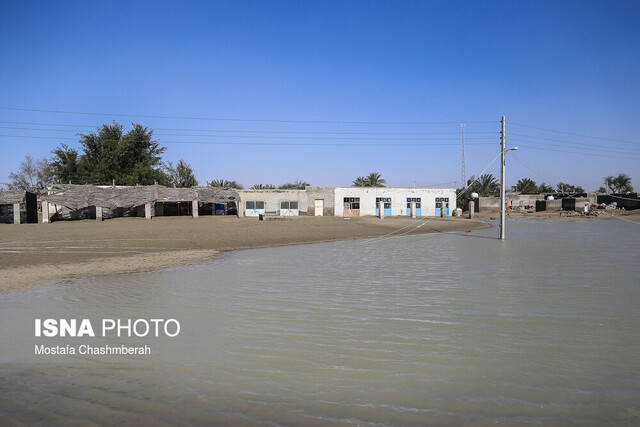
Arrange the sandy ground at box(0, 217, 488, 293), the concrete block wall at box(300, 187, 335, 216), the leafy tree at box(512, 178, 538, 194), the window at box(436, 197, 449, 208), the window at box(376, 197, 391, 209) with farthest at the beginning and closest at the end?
the leafy tree at box(512, 178, 538, 194) < the window at box(436, 197, 449, 208) < the window at box(376, 197, 391, 209) < the concrete block wall at box(300, 187, 335, 216) < the sandy ground at box(0, 217, 488, 293)

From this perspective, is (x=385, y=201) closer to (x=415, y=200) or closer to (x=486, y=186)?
(x=415, y=200)

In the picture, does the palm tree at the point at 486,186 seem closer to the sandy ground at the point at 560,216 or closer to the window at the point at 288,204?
the sandy ground at the point at 560,216

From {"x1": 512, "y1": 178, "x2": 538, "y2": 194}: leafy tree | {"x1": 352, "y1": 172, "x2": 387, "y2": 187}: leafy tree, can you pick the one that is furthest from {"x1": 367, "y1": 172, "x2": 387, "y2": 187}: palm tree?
{"x1": 512, "y1": 178, "x2": 538, "y2": 194}: leafy tree

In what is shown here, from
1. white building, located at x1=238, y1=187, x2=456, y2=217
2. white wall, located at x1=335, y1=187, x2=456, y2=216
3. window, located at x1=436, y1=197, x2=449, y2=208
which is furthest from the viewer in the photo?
window, located at x1=436, y1=197, x2=449, y2=208

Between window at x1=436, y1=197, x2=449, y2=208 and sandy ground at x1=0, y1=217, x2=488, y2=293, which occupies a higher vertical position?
window at x1=436, y1=197, x2=449, y2=208

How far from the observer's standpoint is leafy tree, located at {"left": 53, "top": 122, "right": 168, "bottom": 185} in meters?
49.5

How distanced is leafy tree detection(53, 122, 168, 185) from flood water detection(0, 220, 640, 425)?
43806mm

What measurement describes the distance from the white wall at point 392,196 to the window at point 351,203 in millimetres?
356

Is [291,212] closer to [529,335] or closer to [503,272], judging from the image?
[503,272]

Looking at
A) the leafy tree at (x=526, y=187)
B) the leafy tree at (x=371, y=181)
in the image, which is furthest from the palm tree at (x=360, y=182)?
the leafy tree at (x=526, y=187)

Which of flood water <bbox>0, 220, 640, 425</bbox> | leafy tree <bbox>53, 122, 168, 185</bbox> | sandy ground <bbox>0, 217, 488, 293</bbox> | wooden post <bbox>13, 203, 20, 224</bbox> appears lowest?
flood water <bbox>0, 220, 640, 425</bbox>

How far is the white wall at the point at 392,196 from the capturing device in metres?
45.8

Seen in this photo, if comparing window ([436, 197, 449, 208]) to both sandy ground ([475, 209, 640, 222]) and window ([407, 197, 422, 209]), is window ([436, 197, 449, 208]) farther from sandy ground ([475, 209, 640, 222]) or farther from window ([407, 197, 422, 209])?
sandy ground ([475, 209, 640, 222])

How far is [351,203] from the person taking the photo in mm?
46125
